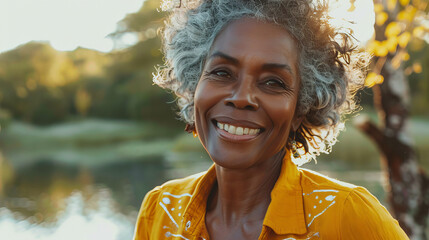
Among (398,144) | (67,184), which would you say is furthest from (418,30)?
(67,184)

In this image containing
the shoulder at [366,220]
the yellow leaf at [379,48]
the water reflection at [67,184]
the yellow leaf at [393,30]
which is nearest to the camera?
the shoulder at [366,220]

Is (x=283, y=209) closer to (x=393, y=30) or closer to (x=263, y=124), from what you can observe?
(x=263, y=124)

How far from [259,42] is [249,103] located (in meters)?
A: 0.23

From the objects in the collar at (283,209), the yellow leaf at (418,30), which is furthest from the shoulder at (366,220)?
the yellow leaf at (418,30)

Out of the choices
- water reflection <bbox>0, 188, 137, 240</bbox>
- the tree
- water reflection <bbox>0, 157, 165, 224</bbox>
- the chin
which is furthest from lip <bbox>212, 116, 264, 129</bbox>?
water reflection <bbox>0, 157, 165, 224</bbox>

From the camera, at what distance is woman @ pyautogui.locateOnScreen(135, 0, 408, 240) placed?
5.39 ft

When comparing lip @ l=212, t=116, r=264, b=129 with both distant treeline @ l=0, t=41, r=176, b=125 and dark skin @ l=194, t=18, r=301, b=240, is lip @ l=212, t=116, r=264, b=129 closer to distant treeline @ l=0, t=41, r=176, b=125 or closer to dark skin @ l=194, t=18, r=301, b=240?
dark skin @ l=194, t=18, r=301, b=240

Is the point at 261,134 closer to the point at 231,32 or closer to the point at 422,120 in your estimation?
the point at 231,32

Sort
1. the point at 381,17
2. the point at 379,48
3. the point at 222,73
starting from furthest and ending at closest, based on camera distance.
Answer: the point at 381,17
the point at 379,48
the point at 222,73

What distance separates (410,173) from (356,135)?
60.1 feet

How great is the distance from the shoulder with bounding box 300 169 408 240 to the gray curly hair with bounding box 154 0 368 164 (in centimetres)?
38

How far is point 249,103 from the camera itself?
1.66m

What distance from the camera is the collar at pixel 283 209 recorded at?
1.65 m

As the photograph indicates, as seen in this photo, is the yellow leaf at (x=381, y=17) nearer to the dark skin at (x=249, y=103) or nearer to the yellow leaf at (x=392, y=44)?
the yellow leaf at (x=392, y=44)
